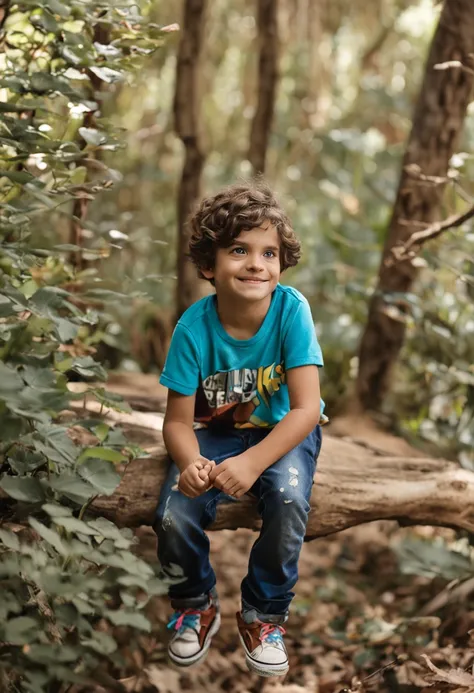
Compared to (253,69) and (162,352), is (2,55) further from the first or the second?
(253,69)

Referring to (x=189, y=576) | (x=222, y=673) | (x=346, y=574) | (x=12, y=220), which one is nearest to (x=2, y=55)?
(x=12, y=220)

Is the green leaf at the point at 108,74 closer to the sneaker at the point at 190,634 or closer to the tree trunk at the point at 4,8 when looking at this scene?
the tree trunk at the point at 4,8

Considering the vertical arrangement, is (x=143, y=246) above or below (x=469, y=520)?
below

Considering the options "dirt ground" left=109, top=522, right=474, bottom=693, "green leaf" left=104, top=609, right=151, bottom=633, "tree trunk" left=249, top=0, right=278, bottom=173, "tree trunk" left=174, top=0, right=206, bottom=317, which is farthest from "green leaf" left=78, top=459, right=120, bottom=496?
"tree trunk" left=249, top=0, right=278, bottom=173

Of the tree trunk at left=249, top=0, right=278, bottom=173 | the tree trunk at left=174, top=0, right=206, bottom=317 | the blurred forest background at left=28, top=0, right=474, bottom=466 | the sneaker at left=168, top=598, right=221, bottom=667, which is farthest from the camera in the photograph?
the tree trunk at left=249, top=0, right=278, bottom=173

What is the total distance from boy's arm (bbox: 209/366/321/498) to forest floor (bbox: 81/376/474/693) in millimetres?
494

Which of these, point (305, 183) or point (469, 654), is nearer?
point (469, 654)

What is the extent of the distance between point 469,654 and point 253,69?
4.42 meters

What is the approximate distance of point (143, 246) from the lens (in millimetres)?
6113

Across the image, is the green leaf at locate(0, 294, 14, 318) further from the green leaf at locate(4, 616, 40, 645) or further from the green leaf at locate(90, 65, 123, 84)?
the green leaf at locate(90, 65, 123, 84)

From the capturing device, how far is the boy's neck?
2.08m

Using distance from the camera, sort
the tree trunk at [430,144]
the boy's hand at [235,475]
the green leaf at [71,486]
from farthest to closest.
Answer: the tree trunk at [430,144] < the boy's hand at [235,475] < the green leaf at [71,486]

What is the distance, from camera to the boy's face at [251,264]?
199 cm

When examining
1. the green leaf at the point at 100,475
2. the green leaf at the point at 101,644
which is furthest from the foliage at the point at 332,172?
the green leaf at the point at 101,644
